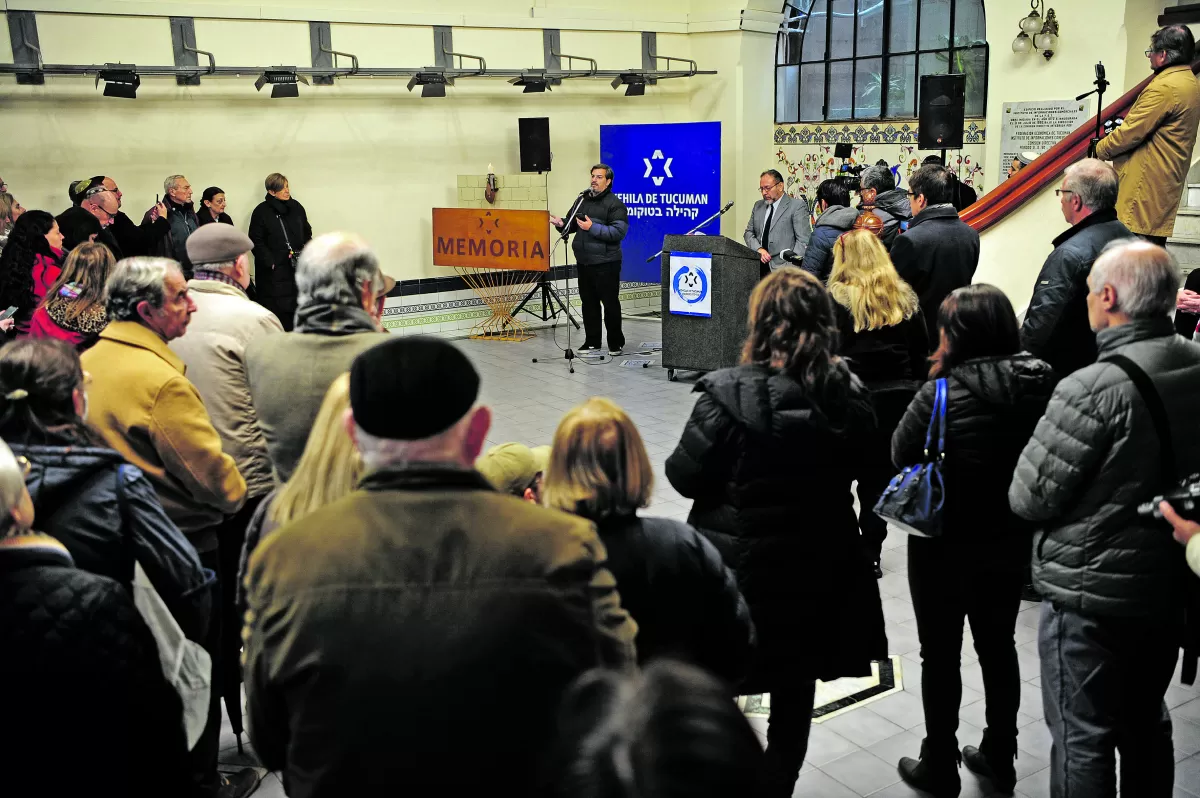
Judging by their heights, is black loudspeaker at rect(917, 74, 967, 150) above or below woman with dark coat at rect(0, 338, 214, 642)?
above

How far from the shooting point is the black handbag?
9.46 ft

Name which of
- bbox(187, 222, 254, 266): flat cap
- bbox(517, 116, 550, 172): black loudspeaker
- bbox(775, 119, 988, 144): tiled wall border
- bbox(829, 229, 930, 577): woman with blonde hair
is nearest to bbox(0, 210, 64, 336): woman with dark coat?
bbox(187, 222, 254, 266): flat cap

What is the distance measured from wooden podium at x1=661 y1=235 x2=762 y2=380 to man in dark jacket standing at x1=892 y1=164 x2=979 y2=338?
273 centimetres

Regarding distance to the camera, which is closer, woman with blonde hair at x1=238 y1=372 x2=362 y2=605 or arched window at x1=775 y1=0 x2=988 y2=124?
woman with blonde hair at x1=238 y1=372 x2=362 y2=605

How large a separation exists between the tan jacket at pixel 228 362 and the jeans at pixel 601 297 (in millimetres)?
6383

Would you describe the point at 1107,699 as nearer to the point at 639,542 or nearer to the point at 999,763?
the point at 999,763

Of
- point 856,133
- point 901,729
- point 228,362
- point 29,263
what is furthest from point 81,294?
point 856,133

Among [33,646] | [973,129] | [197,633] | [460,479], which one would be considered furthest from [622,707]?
[973,129]

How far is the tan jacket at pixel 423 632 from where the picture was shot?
4.44 feet

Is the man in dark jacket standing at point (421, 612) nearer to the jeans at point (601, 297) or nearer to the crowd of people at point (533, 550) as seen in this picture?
the crowd of people at point (533, 550)

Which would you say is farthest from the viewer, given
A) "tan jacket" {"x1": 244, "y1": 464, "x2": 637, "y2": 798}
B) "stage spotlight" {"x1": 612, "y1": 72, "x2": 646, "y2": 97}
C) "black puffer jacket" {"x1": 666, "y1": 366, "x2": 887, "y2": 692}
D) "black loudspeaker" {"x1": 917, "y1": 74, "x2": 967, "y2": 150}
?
"stage spotlight" {"x1": 612, "y1": 72, "x2": 646, "y2": 97}

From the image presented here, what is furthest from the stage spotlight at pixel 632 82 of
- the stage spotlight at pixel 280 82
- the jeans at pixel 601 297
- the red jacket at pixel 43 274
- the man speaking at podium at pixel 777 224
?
the red jacket at pixel 43 274

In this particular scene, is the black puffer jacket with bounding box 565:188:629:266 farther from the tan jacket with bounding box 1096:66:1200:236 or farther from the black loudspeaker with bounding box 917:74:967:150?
the tan jacket with bounding box 1096:66:1200:236

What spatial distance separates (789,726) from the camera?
2.81 meters
